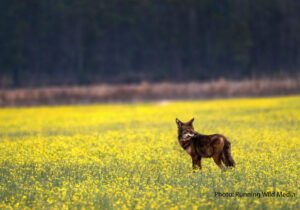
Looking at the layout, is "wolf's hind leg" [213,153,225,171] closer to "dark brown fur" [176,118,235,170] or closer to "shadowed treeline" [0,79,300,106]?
"dark brown fur" [176,118,235,170]

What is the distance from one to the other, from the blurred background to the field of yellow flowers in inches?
2398

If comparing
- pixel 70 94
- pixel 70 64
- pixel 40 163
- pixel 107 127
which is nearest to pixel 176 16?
pixel 70 64

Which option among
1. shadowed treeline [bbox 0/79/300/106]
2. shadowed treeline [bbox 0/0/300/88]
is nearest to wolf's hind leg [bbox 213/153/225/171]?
shadowed treeline [bbox 0/79/300/106]

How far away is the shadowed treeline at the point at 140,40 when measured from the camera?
95875 millimetres

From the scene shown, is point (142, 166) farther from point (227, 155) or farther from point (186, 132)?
point (227, 155)

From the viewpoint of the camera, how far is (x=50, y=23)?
9950 centimetres

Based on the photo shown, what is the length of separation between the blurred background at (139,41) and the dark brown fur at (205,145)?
7704 cm

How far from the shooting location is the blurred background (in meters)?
94.6

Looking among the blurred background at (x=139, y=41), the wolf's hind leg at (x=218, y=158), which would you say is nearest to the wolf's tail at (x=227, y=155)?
the wolf's hind leg at (x=218, y=158)

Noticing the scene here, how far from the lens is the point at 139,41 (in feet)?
327

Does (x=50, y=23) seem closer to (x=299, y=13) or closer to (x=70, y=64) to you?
(x=70, y=64)

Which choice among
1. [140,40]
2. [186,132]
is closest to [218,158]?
[186,132]

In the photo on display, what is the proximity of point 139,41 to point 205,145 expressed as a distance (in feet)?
284

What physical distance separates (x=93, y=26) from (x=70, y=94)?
44541 mm
